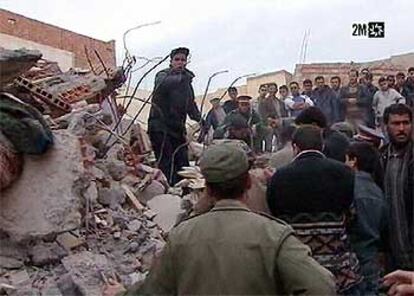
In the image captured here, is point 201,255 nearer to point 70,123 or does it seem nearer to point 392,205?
point 392,205

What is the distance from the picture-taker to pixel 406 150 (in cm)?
451

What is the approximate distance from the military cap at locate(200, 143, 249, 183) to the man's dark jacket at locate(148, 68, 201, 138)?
16.4 ft

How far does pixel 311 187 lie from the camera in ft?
13.0

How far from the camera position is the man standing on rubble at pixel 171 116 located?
26.2 ft

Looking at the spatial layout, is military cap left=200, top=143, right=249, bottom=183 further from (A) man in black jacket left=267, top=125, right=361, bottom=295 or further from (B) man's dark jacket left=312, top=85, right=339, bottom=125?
(B) man's dark jacket left=312, top=85, right=339, bottom=125

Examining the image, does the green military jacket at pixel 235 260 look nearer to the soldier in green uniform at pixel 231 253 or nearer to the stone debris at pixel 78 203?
the soldier in green uniform at pixel 231 253

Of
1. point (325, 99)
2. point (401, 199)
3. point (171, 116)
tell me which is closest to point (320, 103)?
point (325, 99)

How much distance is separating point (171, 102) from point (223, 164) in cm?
519

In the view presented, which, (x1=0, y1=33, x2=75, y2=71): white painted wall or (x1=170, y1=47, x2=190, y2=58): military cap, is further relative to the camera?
(x1=0, y1=33, x2=75, y2=71): white painted wall

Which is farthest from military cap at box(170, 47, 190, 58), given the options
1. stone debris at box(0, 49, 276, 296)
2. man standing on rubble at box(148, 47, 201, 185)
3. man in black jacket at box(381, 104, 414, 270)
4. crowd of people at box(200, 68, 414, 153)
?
man in black jacket at box(381, 104, 414, 270)

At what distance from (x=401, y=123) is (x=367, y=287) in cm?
107

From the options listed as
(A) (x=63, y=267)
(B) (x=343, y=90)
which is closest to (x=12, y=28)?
(B) (x=343, y=90)

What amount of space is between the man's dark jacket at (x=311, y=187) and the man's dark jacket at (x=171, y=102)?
13.2 feet

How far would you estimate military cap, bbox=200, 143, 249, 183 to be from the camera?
296cm
